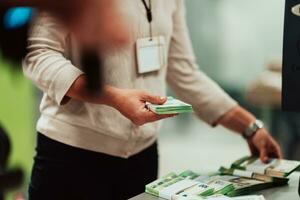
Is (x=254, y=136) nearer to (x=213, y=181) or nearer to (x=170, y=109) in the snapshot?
(x=213, y=181)

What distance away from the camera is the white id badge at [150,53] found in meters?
1.29

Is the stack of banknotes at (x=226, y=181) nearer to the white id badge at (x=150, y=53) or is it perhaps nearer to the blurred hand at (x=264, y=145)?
the blurred hand at (x=264, y=145)

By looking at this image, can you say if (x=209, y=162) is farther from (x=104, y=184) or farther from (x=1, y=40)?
Result: (x=1, y=40)

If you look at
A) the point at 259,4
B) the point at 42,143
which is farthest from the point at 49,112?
the point at 259,4

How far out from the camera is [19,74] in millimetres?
244

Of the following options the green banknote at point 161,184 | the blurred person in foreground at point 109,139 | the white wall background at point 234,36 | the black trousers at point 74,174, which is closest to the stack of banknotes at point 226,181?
the green banknote at point 161,184

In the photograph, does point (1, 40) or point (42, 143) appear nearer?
point (1, 40)

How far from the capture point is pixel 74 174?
1.32 m

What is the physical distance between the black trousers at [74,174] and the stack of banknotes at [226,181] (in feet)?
0.70

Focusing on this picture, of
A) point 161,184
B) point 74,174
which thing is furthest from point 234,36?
point 161,184

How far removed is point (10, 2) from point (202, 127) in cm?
422

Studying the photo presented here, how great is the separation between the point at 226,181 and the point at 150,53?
15.4 inches

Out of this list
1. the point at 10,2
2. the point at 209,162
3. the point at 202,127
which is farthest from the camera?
the point at 202,127

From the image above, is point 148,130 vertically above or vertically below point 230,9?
below
